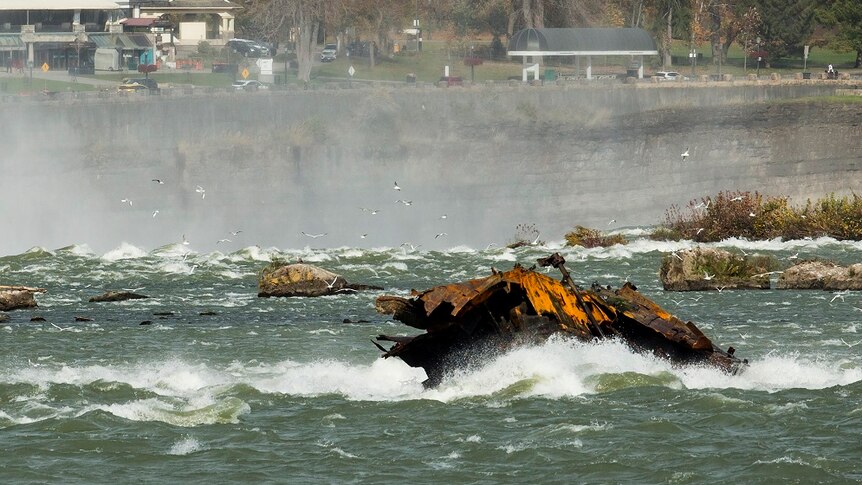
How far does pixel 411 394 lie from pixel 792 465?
294 inches

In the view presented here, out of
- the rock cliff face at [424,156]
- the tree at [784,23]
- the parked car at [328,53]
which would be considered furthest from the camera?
the tree at [784,23]

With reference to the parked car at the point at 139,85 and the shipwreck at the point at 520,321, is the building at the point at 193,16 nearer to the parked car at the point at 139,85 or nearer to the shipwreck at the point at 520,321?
the parked car at the point at 139,85

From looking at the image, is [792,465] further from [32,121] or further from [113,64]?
[113,64]

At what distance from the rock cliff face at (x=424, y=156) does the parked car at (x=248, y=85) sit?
4.05 meters

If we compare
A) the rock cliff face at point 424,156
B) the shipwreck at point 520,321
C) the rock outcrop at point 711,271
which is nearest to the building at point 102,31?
the rock cliff face at point 424,156

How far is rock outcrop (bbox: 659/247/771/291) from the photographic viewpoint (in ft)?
145

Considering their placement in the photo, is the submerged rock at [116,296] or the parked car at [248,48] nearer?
the submerged rock at [116,296]

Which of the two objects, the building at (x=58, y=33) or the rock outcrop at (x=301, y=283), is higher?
the building at (x=58, y=33)

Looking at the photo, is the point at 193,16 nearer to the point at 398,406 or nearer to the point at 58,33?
the point at 58,33

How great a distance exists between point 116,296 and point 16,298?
9.50 feet

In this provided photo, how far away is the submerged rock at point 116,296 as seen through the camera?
4319 cm

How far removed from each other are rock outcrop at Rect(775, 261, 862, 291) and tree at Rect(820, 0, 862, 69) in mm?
92505

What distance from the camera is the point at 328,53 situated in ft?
458

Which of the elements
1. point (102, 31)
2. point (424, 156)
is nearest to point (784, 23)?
point (424, 156)
